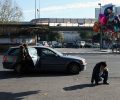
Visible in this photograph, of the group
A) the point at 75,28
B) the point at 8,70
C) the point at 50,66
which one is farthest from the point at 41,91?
the point at 75,28

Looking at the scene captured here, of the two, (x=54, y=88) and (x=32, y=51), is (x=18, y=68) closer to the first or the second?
(x=32, y=51)

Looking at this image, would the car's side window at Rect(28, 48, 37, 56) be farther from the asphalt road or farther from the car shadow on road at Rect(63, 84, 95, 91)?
the car shadow on road at Rect(63, 84, 95, 91)

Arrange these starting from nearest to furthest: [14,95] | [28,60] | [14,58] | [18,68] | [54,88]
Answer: [14,95], [54,88], [28,60], [18,68], [14,58]

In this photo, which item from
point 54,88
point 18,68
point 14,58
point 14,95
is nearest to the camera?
point 14,95

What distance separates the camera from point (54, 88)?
14719mm

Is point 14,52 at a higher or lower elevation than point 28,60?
higher

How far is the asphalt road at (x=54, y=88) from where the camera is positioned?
12.8 metres

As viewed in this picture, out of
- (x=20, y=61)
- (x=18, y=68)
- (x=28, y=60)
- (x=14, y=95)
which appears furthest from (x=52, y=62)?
(x=14, y=95)

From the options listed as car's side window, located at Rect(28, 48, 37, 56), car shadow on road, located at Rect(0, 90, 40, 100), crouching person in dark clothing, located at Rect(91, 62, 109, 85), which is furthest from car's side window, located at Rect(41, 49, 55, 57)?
car shadow on road, located at Rect(0, 90, 40, 100)

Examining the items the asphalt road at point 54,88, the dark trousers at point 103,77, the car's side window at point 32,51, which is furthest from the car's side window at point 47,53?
the dark trousers at point 103,77

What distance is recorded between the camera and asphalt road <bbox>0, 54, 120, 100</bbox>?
12758 mm

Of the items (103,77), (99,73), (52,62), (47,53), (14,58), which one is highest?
(47,53)

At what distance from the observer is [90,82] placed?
16.7 metres

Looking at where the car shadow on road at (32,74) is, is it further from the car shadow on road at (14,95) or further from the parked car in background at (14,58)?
the car shadow on road at (14,95)
